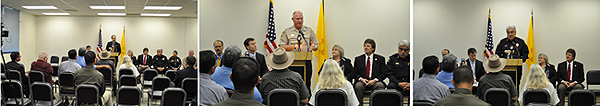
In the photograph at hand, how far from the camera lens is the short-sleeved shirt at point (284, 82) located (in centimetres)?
456

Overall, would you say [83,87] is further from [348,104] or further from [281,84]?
[348,104]

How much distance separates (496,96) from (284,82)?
2.13 metres

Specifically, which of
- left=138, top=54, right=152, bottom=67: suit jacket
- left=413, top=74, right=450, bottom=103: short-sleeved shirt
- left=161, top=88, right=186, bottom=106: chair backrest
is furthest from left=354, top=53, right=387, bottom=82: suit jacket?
left=138, top=54, right=152, bottom=67: suit jacket

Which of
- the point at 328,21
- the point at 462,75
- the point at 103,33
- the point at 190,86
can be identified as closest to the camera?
the point at 462,75

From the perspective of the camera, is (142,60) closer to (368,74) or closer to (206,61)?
(206,61)

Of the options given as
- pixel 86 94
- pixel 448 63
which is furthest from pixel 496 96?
pixel 86 94

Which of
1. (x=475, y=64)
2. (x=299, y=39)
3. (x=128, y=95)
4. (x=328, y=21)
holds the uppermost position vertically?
(x=328, y=21)

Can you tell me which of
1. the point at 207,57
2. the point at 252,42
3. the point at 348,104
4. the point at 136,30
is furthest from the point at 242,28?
the point at 136,30

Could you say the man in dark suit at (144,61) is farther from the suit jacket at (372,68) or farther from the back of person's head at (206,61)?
the suit jacket at (372,68)

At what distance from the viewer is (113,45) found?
918 centimetres

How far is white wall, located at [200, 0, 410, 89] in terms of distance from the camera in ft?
14.9

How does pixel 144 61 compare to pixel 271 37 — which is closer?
pixel 271 37

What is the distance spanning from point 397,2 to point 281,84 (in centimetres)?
169

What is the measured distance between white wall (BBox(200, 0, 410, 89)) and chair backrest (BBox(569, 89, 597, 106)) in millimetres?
1781
